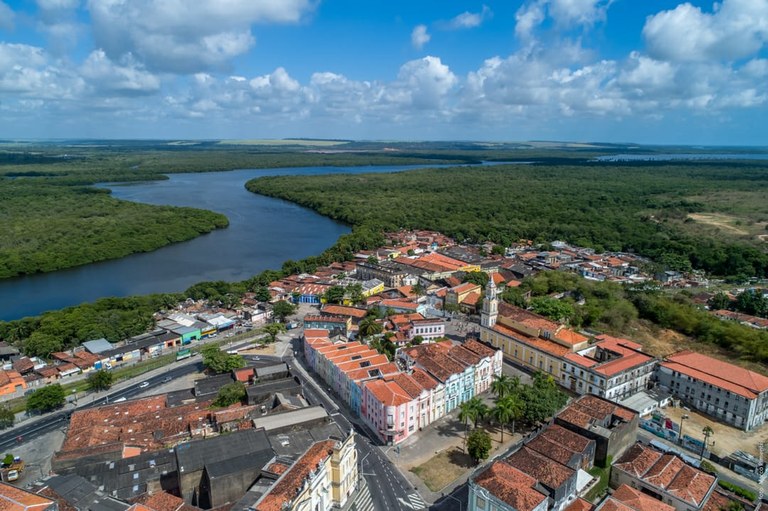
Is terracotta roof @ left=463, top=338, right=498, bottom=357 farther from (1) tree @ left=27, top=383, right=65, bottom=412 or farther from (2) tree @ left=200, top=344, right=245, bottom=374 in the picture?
(1) tree @ left=27, top=383, right=65, bottom=412

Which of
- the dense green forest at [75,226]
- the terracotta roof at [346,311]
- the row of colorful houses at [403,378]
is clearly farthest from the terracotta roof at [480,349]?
the dense green forest at [75,226]

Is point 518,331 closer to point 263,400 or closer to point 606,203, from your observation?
point 263,400

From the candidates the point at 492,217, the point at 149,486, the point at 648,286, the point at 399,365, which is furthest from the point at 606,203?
the point at 149,486

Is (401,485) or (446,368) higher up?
(446,368)

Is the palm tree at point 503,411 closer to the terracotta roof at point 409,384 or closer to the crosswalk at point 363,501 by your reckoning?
the terracotta roof at point 409,384

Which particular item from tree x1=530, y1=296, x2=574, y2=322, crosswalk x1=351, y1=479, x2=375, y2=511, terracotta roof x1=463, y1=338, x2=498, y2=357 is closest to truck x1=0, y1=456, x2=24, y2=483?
crosswalk x1=351, y1=479, x2=375, y2=511
